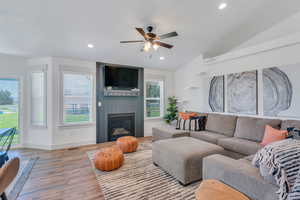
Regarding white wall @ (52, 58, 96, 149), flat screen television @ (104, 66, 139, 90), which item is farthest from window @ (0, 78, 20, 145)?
flat screen television @ (104, 66, 139, 90)

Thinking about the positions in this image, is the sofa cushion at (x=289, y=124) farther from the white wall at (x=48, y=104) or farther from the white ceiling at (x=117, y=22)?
the white wall at (x=48, y=104)

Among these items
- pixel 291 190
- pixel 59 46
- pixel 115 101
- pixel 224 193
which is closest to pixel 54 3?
pixel 59 46

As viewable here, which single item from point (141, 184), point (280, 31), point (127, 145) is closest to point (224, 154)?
point (141, 184)

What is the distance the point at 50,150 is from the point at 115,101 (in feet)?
6.96

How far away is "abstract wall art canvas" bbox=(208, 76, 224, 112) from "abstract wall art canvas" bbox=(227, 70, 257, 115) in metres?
0.19

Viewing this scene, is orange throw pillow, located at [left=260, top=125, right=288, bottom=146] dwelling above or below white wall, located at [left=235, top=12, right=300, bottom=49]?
below

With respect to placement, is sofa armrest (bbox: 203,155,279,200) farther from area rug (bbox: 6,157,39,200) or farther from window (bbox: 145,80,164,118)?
window (bbox: 145,80,164,118)

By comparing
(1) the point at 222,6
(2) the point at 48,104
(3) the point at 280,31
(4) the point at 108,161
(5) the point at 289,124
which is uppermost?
(1) the point at 222,6

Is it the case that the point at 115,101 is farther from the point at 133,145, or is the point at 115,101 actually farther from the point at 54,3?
the point at 54,3

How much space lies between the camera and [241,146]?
2.62 meters

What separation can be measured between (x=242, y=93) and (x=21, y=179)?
15.5 feet

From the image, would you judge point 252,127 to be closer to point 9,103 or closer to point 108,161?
point 108,161

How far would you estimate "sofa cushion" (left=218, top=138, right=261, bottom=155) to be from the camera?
248 cm

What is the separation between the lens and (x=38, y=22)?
259cm
